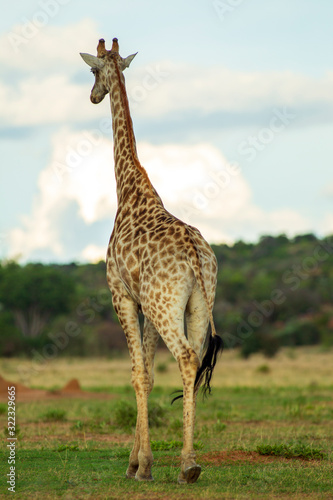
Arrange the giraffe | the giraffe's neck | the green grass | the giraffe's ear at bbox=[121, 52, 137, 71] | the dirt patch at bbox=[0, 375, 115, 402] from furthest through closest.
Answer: the dirt patch at bbox=[0, 375, 115, 402] < the giraffe's ear at bbox=[121, 52, 137, 71] < the giraffe's neck < the giraffe < the green grass

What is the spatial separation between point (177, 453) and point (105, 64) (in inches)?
208

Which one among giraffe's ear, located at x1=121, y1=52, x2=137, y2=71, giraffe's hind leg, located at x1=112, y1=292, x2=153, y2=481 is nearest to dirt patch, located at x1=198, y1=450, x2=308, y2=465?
giraffe's hind leg, located at x1=112, y1=292, x2=153, y2=481

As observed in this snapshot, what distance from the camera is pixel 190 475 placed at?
284 inches

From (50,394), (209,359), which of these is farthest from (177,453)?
(50,394)

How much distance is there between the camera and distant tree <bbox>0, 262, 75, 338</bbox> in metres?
56.2

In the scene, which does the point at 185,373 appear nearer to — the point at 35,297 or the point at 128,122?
the point at 128,122

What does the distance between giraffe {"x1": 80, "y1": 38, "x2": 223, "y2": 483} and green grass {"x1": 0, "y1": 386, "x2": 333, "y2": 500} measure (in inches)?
19.1

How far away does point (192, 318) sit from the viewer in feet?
25.2

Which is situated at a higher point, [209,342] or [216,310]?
[216,310]

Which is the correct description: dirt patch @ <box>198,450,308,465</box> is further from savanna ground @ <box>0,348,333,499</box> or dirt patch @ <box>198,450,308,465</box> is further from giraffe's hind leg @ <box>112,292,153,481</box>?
giraffe's hind leg @ <box>112,292,153,481</box>

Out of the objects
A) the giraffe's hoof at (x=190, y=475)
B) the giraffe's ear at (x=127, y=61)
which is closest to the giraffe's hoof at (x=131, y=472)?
the giraffe's hoof at (x=190, y=475)

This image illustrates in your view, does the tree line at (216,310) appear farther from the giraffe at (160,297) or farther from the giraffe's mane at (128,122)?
the giraffe at (160,297)

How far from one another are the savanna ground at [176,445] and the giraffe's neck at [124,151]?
326 cm

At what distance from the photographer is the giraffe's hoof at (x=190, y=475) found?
7.18 meters
